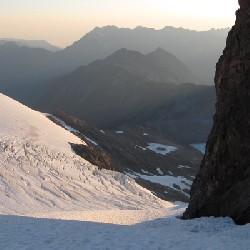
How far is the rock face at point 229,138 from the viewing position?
2123 cm

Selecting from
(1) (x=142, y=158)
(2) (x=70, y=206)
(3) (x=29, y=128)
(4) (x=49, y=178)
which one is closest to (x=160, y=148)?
(1) (x=142, y=158)

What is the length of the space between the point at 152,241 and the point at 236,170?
8.14 meters

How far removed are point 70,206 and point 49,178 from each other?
172 inches

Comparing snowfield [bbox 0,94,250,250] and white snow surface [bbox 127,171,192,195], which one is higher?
snowfield [bbox 0,94,250,250]

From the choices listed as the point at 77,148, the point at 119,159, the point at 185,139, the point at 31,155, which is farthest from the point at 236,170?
the point at 185,139

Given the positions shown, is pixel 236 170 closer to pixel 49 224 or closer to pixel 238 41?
pixel 238 41

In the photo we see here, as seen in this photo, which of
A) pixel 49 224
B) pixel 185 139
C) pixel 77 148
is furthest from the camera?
pixel 185 139

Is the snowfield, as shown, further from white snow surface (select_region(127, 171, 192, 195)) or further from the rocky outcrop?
white snow surface (select_region(127, 171, 192, 195))

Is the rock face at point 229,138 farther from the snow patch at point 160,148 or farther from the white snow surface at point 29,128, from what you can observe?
the snow patch at point 160,148

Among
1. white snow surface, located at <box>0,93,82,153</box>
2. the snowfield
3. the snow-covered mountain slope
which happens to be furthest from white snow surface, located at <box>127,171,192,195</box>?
the snow-covered mountain slope

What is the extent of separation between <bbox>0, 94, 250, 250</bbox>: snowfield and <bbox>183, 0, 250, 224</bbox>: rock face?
5.20 feet

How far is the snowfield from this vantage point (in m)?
15.1

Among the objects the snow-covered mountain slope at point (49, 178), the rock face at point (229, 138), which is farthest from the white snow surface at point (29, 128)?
the rock face at point (229, 138)

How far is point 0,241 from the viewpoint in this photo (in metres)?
14.7
